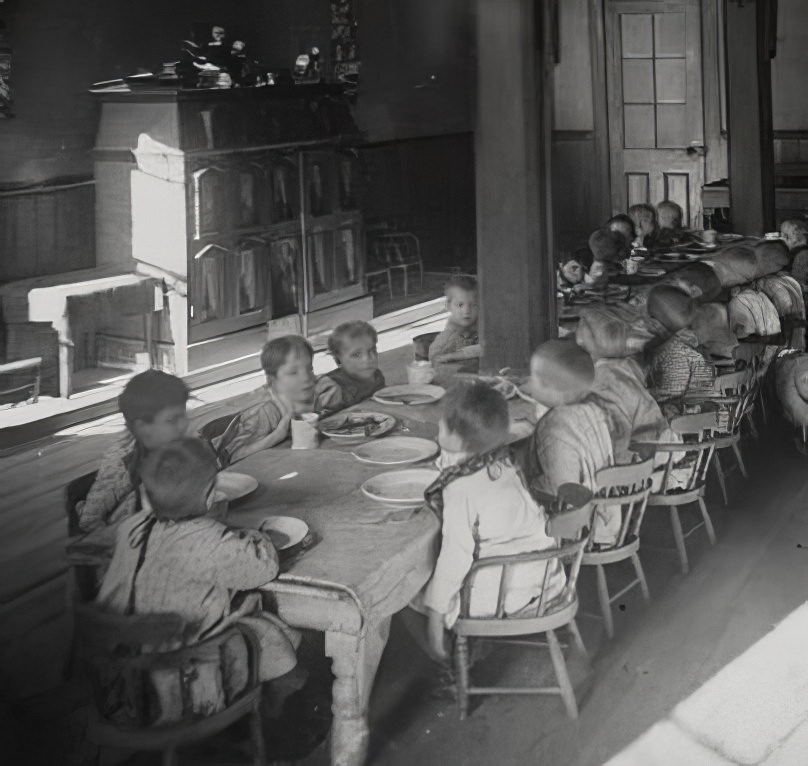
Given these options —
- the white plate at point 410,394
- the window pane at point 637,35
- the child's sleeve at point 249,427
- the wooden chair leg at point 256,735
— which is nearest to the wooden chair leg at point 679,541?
the white plate at point 410,394

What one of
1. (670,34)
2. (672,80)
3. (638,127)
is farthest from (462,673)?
(670,34)

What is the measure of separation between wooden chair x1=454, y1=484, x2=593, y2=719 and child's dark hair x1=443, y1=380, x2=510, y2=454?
0.93ft

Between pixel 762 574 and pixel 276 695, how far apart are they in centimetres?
211

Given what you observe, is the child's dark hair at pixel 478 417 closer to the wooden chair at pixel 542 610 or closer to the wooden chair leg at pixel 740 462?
the wooden chair at pixel 542 610

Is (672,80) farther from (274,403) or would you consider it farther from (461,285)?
(274,403)

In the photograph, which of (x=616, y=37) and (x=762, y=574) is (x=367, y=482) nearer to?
(x=762, y=574)

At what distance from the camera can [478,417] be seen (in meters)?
3.35

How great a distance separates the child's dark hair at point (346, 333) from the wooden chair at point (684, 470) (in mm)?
1074

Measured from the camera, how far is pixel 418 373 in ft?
15.5

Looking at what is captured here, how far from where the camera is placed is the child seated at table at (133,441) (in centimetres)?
297

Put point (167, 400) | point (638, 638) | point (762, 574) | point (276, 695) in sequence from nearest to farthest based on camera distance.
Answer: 1. point (167, 400)
2. point (276, 695)
3. point (638, 638)
4. point (762, 574)

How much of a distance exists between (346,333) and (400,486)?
0.73 m

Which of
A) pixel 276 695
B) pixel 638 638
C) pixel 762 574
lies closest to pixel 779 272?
pixel 762 574

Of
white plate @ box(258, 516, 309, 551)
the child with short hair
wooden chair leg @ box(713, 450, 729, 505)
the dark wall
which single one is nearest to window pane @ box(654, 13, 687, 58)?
wooden chair leg @ box(713, 450, 729, 505)
